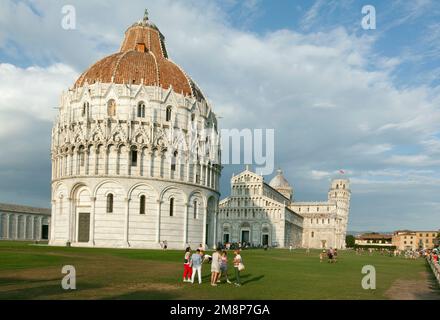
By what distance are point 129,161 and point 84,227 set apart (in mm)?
9564

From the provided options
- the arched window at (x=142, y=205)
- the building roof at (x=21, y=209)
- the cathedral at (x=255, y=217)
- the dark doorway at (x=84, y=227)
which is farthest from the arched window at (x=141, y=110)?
the building roof at (x=21, y=209)

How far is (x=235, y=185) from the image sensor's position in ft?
398

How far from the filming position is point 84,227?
189 ft

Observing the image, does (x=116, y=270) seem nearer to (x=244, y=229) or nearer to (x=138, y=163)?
(x=138, y=163)

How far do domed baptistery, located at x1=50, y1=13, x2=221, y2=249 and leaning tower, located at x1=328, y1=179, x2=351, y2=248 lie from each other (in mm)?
103760

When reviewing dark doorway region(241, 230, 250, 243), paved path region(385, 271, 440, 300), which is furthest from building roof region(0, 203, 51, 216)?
paved path region(385, 271, 440, 300)

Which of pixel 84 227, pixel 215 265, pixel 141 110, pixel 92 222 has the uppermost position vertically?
pixel 141 110

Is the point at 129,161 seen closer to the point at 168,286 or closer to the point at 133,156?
the point at 133,156

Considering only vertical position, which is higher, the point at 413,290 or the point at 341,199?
the point at 341,199

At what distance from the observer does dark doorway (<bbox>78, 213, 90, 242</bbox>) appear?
5734cm

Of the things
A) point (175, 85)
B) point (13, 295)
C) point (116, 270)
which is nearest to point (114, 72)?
point (175, 85)

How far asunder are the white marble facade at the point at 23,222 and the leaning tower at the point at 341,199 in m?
91.6

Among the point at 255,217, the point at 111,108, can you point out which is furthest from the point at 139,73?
the point at 255,217
